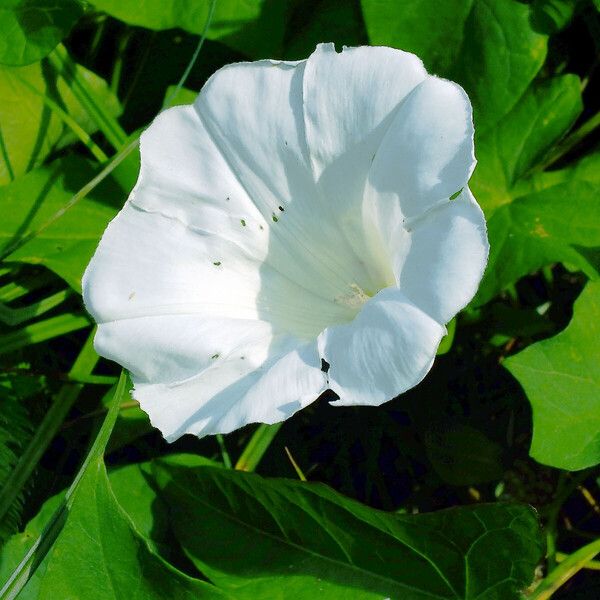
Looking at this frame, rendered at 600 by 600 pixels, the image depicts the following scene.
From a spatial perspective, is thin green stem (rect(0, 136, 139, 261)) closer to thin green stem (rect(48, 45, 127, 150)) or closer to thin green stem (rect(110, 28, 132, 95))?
thin green stem (rect(48, 45, 127, 150))

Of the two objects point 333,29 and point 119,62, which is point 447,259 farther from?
point 119,62

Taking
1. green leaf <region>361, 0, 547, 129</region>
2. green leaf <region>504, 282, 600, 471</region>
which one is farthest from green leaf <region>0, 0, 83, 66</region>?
green leaf <region>504, 282, 600, 471</region>

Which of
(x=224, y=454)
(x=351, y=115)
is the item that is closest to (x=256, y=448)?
(x=224, y=454)

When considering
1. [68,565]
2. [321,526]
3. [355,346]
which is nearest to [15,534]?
[68,565]

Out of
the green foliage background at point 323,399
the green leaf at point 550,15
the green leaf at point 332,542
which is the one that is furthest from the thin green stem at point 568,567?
the green leaf at point 550,15

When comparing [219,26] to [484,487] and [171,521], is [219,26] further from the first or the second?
[484,487]
